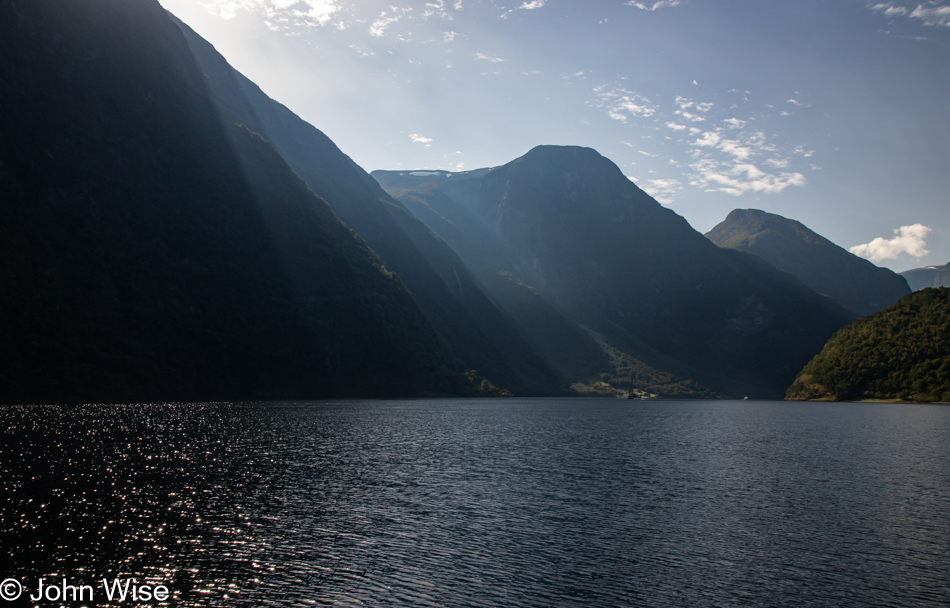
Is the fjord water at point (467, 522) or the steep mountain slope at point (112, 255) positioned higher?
the steep mountain slope at point (112, 255)

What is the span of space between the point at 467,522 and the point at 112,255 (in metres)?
162

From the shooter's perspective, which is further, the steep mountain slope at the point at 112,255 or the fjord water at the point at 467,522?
the steep mountain slope at the point at 112,255

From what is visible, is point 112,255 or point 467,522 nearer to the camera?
point 467,522

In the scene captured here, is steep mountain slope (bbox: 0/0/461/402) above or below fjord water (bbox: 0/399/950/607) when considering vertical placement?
above

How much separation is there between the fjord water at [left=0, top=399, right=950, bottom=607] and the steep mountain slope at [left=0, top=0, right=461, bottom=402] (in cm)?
8408

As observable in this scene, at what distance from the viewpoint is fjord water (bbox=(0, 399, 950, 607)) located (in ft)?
80.6

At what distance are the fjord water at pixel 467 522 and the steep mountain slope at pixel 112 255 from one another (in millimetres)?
84078

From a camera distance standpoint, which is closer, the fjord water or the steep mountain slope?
the fjord water

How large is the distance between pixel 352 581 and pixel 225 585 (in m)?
5.52

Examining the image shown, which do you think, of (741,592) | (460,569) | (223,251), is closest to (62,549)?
(460,569)

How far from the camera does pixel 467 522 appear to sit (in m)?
35.1

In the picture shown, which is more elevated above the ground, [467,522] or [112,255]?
[112,255]

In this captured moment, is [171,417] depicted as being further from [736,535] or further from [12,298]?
[736,535]

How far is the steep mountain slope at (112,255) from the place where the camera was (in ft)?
447
